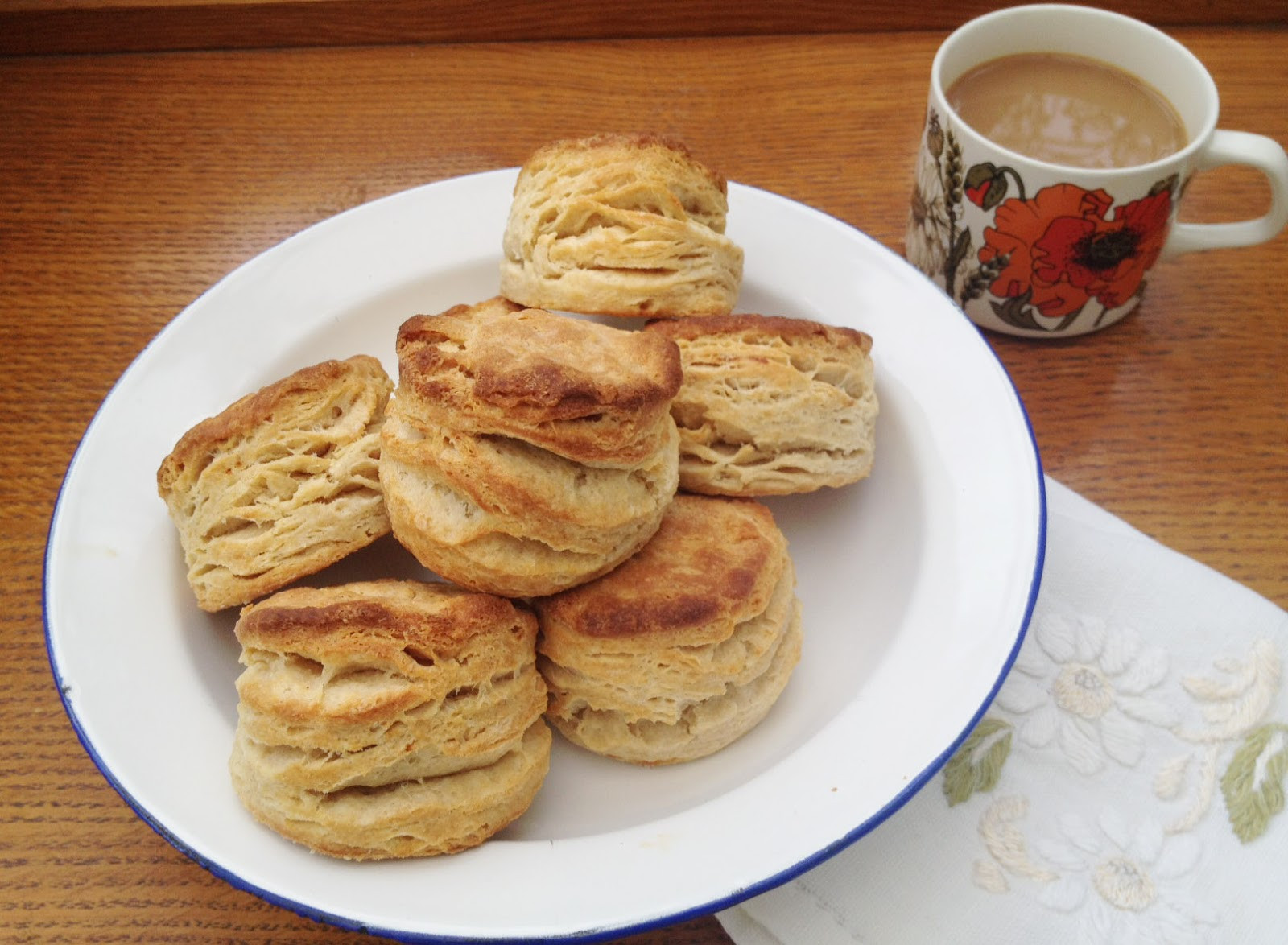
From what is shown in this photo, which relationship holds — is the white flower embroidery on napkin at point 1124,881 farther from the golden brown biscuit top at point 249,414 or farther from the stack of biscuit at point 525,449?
the golden brown biscuit top at point 249,414

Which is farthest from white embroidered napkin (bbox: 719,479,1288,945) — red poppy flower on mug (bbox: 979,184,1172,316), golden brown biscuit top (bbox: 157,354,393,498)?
golden brown biscuit top (bbox: 157,354,393,498)

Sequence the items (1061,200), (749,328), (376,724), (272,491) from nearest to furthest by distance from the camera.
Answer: (376,724) → (272,491) → (749,328) → (1061,200)

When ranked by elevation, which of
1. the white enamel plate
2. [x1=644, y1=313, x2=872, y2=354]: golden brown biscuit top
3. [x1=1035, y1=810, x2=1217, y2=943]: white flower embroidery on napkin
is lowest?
[x1=1035, y1=810, x2=1217, y2=943]: white flower embroidery on napkin

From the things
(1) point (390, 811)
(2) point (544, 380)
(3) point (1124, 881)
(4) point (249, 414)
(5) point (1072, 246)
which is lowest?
(3) point (1124, 881)

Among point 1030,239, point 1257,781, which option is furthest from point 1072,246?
point 1257,781

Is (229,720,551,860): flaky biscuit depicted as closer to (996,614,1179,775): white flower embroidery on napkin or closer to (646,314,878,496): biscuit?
(646,314,878,496): biscuit

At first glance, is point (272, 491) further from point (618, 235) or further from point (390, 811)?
point (618, 235)

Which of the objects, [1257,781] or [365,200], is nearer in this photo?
[1257,781]

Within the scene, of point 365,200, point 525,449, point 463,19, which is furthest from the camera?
point 463,19
